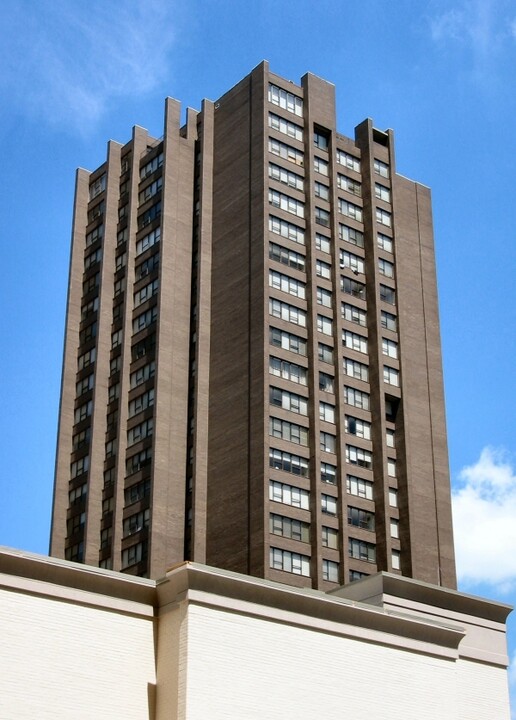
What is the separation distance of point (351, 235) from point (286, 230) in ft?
26.4

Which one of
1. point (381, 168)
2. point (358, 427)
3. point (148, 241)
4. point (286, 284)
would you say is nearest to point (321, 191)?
point (381, 168)

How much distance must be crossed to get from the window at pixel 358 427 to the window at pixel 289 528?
10279 mm

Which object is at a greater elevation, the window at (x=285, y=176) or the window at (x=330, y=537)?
the window at (x=285, y=176)

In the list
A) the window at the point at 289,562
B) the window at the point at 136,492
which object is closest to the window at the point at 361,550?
the window at the point at 289,562

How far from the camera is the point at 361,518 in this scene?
9562 centimetres

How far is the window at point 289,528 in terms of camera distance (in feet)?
293

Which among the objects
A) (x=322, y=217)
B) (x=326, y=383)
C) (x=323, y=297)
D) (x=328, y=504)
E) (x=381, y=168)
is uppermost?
(x=381, y=168)

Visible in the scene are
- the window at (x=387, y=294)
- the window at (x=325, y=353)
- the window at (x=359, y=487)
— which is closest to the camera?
the window at (x=359, y=487)

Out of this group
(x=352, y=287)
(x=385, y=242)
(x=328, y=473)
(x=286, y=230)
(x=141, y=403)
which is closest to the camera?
(x=328, y=473)

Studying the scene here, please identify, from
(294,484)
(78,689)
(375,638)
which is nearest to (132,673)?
(78,689)

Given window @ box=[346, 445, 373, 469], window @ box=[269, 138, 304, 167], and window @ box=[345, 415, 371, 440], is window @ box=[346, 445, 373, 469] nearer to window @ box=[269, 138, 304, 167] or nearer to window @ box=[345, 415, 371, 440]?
window @ box=[345, 415, 371, 440]

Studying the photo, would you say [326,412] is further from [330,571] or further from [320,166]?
[320,166]

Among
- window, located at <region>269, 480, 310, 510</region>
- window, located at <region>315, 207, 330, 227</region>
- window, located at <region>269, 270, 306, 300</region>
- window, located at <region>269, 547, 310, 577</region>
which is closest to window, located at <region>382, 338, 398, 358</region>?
window, located at <region>269, 270, 306, 300</region>

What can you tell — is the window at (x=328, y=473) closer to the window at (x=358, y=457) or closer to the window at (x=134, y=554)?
the window at (x=358, y=457)
